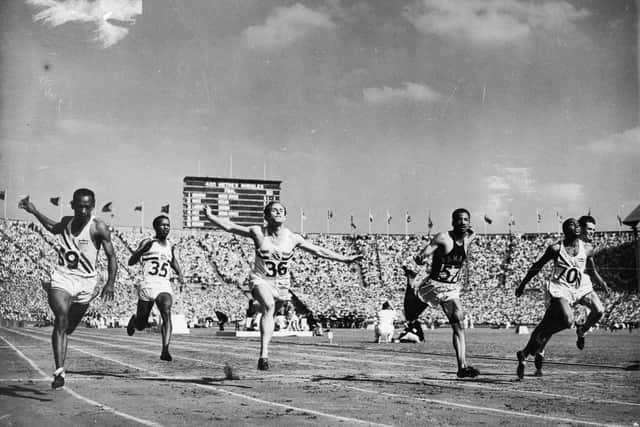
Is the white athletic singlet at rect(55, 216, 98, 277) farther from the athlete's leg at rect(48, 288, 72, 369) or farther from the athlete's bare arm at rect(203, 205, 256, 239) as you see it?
the athlete's bare arm at rect(203, 205, 256, 239)

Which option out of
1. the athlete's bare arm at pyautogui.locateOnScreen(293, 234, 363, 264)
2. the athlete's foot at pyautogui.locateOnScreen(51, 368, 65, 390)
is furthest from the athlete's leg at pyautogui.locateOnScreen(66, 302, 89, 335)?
the athlete's bare arm at pyautogui.locateOnScreen(293, 234, 363, 264)

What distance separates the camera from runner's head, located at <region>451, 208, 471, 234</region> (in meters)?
10.1

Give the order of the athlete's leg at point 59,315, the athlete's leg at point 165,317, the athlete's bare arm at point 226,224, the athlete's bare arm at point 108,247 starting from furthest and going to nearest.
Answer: the athlete's leg at point 165,317 → the athlete's bare arm at point 226,224 → the athlete's bare arm at point 108,247 → the athlete's leg at point 59,315

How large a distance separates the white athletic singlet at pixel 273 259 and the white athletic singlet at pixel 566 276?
3.90 m

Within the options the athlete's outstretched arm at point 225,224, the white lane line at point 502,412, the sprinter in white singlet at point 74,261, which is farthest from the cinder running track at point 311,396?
the athlete's outstretched arm at point 225,224

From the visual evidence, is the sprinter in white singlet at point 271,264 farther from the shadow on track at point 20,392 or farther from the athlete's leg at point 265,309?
the shadow on track at point 20,392

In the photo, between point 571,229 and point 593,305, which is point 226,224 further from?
point 593,305

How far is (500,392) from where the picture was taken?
28.1ft

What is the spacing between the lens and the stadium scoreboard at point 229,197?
153 m

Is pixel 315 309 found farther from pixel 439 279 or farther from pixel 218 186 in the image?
pixel 218 186

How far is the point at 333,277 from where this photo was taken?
71.8 metres

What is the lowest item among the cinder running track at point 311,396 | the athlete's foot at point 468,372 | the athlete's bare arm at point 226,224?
the cinder running track at point 311,396

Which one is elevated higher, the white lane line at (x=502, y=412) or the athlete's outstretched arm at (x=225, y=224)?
the athlete's outstretched arm at (x=225, y=224)

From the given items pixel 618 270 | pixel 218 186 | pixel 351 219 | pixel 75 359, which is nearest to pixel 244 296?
pixel 351 219
